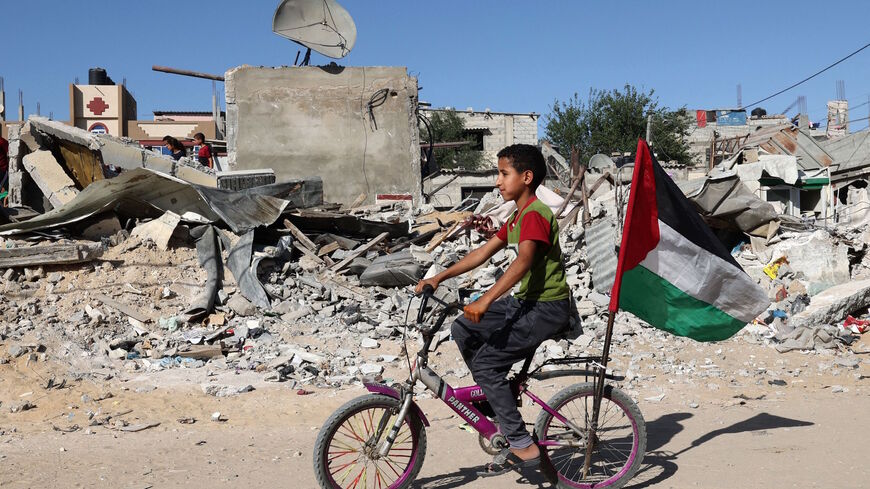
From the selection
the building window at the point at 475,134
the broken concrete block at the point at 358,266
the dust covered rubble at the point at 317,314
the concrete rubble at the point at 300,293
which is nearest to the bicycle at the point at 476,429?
the concrete rubble at the point at 300,293

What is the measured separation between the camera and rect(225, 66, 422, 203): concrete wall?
18094mm

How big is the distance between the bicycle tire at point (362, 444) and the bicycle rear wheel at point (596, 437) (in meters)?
0.66

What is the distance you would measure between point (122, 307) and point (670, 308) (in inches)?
260

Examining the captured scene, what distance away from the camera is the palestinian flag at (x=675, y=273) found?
13.3 ft

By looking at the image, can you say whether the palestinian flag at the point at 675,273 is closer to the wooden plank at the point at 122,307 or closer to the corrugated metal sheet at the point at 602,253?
the corrugated metal sheet at the point at 602,253

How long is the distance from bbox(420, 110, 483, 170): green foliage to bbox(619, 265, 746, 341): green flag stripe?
34.6 meters

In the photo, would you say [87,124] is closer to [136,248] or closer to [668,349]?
[136,248]

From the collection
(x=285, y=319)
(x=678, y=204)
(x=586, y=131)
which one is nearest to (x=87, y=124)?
(x=586, y=131)

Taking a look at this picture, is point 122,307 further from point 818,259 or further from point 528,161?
point 818,259

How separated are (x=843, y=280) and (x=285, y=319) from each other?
26.5ft

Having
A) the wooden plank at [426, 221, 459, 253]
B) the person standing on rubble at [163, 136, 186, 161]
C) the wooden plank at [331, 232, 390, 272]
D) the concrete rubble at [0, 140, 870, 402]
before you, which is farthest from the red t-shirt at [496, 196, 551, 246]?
the person standing on rubble at [163, 136, 186, 161]

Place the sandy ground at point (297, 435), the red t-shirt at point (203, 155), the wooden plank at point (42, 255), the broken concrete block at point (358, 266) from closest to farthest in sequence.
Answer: the sandy ground at point (297, 435)
the wooden plank at point (42, 255)
the broken concrete block at point (358, 266)
the red t-shirt at point (203, 155)

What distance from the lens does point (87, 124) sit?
35.4 meters

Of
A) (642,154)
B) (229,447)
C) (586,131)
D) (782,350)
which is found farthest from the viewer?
(586,131)
